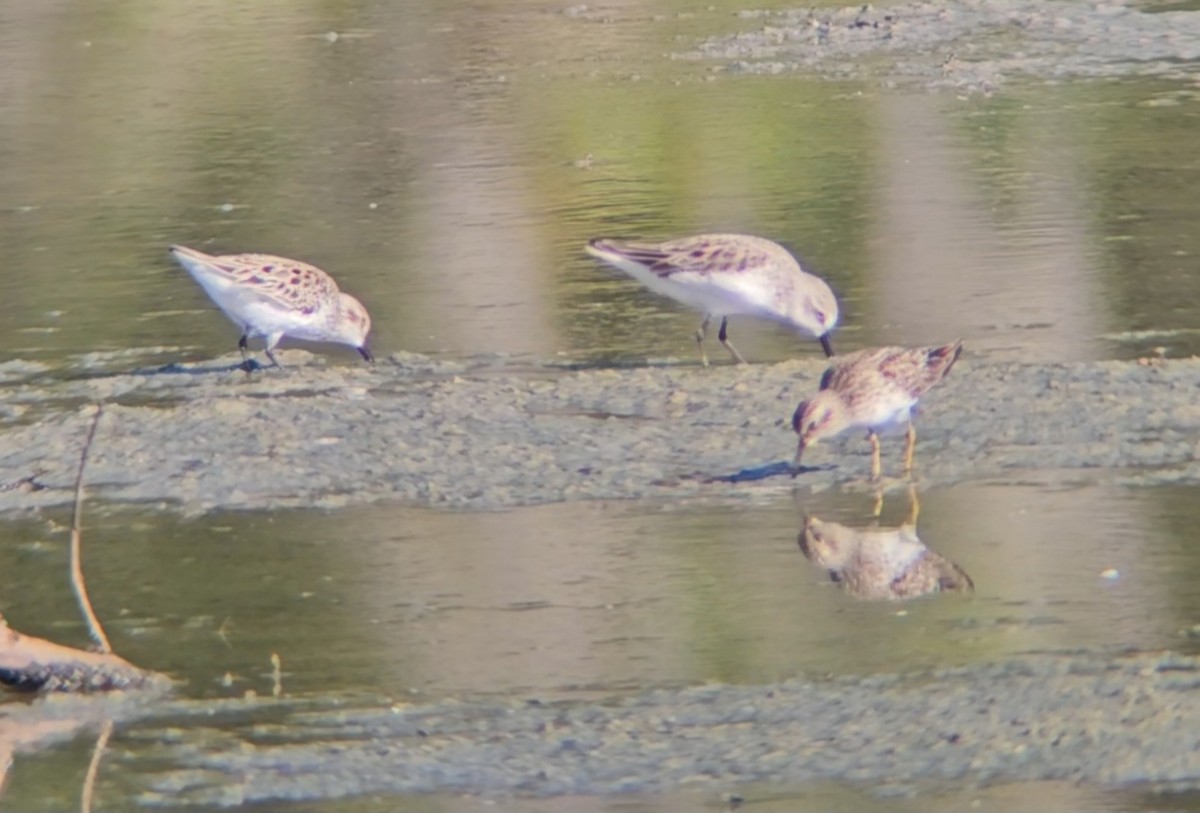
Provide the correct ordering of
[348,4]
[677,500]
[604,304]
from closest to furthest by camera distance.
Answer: [677,500], [604,304], [348,4]

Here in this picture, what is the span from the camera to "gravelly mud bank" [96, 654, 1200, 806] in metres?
6.00

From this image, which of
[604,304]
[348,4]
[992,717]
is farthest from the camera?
[348,4]

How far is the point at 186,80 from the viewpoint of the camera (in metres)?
19.9

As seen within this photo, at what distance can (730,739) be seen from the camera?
625cm

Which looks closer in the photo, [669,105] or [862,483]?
[862,483]

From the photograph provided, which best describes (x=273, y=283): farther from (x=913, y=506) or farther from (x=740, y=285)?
(x=913, y=506)

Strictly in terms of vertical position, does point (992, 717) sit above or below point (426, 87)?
above

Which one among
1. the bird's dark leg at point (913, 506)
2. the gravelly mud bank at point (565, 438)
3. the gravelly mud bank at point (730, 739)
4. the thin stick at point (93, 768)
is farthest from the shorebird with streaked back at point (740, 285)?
the thin stick at point (93, 768)

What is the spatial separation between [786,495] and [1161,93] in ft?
29.3

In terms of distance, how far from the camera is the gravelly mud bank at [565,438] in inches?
340

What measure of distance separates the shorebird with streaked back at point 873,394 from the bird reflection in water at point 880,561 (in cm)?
55

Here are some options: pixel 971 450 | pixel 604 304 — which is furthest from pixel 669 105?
pixel 971 450

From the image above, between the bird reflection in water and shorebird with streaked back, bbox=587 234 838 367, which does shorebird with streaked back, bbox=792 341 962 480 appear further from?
shorebird with streaked back, bbox=587 234 838 367

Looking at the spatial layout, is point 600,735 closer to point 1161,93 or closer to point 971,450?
point 971,450
